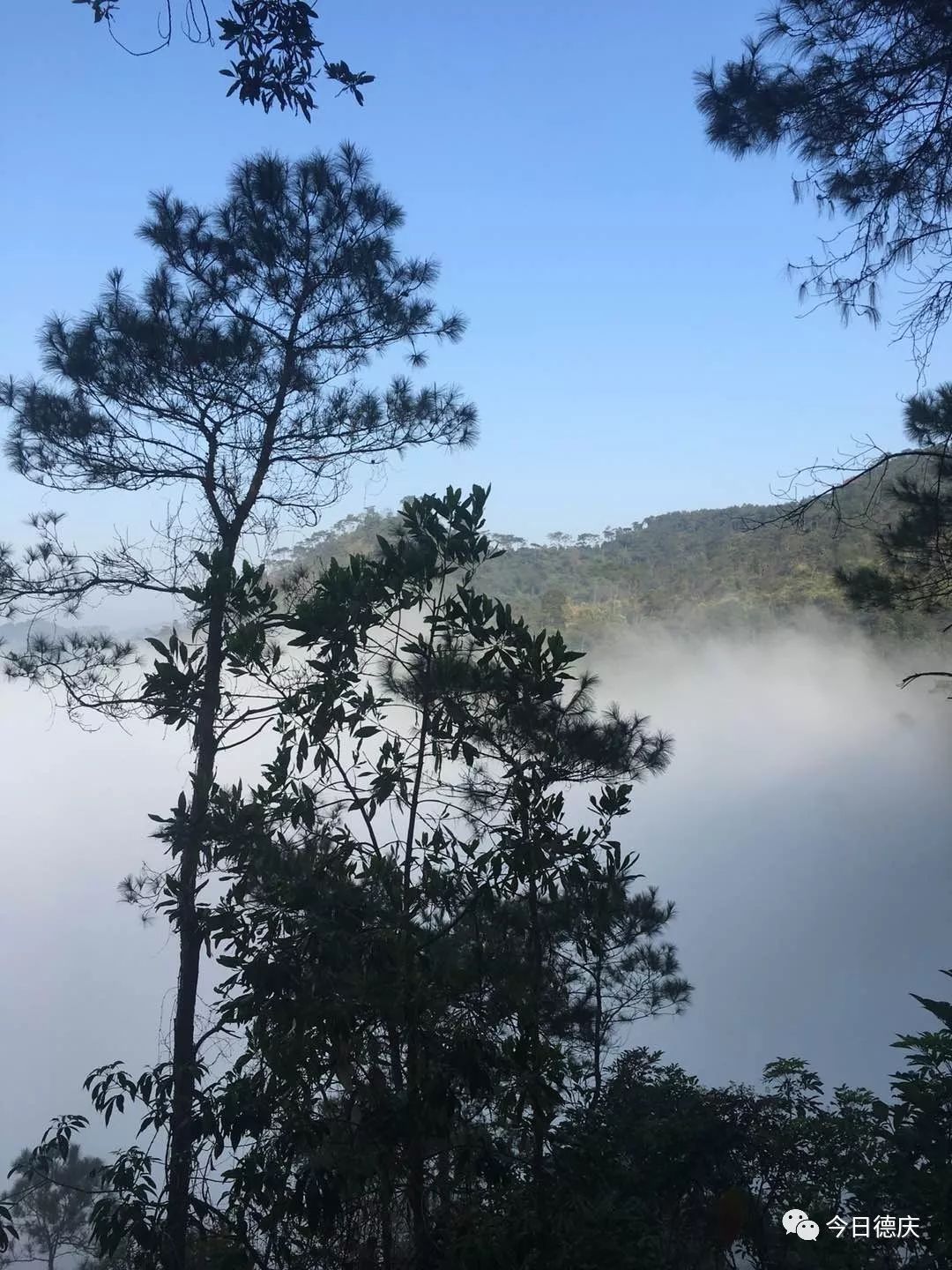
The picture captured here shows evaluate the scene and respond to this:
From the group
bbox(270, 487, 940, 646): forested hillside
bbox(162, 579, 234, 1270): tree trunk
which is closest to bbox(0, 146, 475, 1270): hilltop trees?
bbox(162, 579, 234, 1270): tree trunk

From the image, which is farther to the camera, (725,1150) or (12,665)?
(12,665)

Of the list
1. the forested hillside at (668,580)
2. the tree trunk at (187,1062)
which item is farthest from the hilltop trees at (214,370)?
the forested hillside at (668,580)

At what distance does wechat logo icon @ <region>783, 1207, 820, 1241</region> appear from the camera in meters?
2.16

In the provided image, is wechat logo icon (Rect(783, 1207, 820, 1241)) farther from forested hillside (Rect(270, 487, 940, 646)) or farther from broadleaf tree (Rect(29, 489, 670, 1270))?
forested hillside (Rect(270, 487, 940, 646))

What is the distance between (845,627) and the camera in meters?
19.4

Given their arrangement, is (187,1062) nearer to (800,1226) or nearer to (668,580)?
(800,1226)

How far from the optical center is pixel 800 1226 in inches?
88.0

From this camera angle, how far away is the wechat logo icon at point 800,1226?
216 cm

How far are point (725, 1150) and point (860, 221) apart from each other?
360 centimetres

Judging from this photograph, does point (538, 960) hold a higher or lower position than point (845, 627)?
lower

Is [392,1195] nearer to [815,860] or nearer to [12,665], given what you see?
[12,665]

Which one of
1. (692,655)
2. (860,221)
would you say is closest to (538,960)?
(860,221)

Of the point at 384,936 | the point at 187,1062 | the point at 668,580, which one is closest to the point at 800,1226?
the point at 384,936

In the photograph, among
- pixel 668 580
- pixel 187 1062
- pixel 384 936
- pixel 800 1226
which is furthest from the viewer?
pixel 668 580
